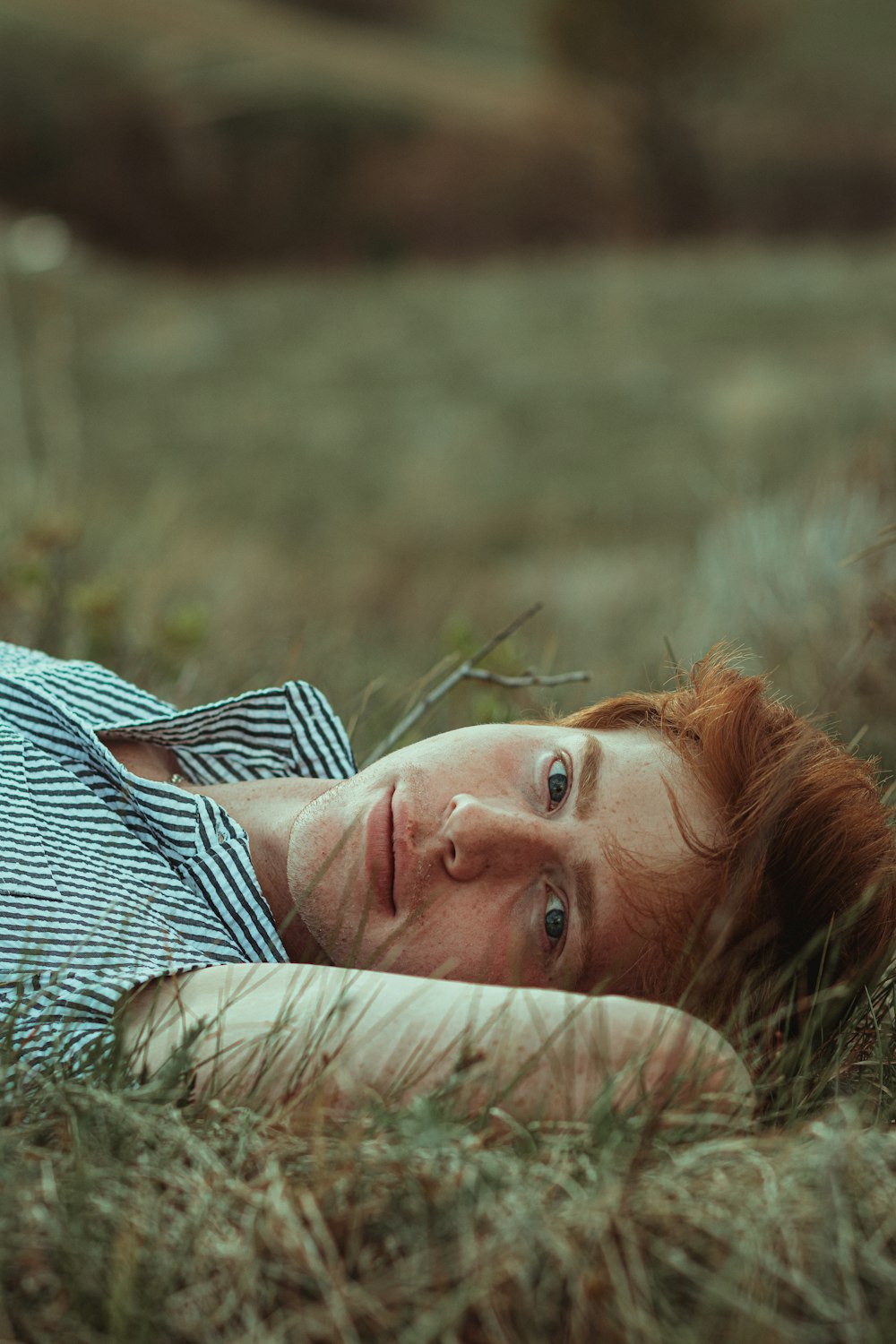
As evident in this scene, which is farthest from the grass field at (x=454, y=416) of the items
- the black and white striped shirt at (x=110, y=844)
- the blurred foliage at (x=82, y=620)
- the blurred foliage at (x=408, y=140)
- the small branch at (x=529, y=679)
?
the black and white striped shirt at (x=110, y=844)

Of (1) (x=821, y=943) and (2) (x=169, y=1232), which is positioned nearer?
(2) (x=169, y=1232)

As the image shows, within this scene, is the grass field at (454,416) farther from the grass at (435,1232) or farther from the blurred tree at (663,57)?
the grass at (435,1232)

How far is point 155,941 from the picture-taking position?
142 cm

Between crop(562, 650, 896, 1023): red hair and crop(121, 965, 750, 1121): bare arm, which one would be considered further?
crop(562, 650, 896, 1023): red hair

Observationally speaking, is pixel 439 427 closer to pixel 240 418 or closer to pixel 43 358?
pixel 240 418

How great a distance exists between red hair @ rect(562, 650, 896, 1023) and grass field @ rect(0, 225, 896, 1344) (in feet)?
→ 0.40

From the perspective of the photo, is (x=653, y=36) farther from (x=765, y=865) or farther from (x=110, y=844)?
(x=110, y=844)

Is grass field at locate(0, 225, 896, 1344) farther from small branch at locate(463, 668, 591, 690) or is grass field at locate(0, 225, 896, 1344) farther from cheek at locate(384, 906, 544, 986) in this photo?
cheek at locate(384, 906, 544, 986)

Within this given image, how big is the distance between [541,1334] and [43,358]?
14105 mm

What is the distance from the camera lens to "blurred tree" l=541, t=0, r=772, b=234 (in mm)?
17734

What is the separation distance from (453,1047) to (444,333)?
13.7 m

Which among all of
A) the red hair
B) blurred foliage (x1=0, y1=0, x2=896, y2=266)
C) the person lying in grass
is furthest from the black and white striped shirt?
blurred foliage (x1=0, y1=0, x2=896, y2=266)

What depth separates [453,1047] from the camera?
1.17 m

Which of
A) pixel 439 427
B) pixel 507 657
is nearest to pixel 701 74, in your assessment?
pixel 439 427
